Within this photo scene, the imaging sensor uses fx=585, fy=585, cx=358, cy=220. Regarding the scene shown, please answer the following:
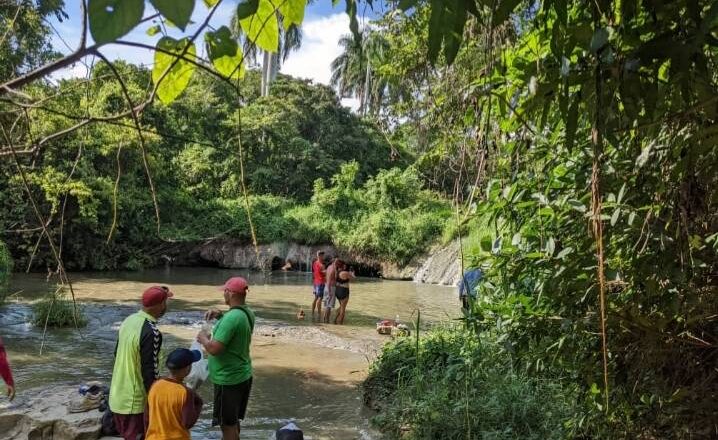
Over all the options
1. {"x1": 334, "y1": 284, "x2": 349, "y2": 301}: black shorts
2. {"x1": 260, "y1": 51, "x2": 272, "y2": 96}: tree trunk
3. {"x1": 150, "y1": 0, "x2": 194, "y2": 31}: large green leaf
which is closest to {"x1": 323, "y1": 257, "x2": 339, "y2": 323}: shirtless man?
{"x1": 334, "y1": 284, "x2": 349, "y2": 301}: black shorts

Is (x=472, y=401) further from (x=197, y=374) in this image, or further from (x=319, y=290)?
(x=319, y=290)

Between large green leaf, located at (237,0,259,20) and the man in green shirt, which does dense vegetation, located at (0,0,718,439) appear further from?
the man in green shirt

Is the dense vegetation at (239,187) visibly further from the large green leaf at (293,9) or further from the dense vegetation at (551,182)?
the large green leaf at (293,9)

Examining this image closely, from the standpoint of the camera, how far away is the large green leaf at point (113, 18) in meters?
0.79

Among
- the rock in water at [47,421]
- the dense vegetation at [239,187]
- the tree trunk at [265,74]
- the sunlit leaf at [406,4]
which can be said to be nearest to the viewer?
the sunlit leaf at [406,4]

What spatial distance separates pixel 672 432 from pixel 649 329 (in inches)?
37.6

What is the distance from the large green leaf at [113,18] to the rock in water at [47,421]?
482 centimetres

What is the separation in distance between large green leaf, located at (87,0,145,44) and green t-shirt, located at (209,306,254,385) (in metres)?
3.87

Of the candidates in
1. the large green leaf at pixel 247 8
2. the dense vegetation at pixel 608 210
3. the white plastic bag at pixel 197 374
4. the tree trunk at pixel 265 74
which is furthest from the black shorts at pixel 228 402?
the tree trunk at pixel 265 74

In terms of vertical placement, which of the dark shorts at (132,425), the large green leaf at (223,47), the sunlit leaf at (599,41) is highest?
the sunlit leaf at (599,41)

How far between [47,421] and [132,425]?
1.59 m

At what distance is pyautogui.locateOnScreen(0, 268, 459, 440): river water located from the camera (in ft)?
21.4

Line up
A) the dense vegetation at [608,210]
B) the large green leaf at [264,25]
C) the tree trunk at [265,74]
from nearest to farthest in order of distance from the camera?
the large green leaf at [264,25]
the dense vegetation at [608,210]
the tree trunk at [265,74]

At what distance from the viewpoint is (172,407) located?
142 inches
